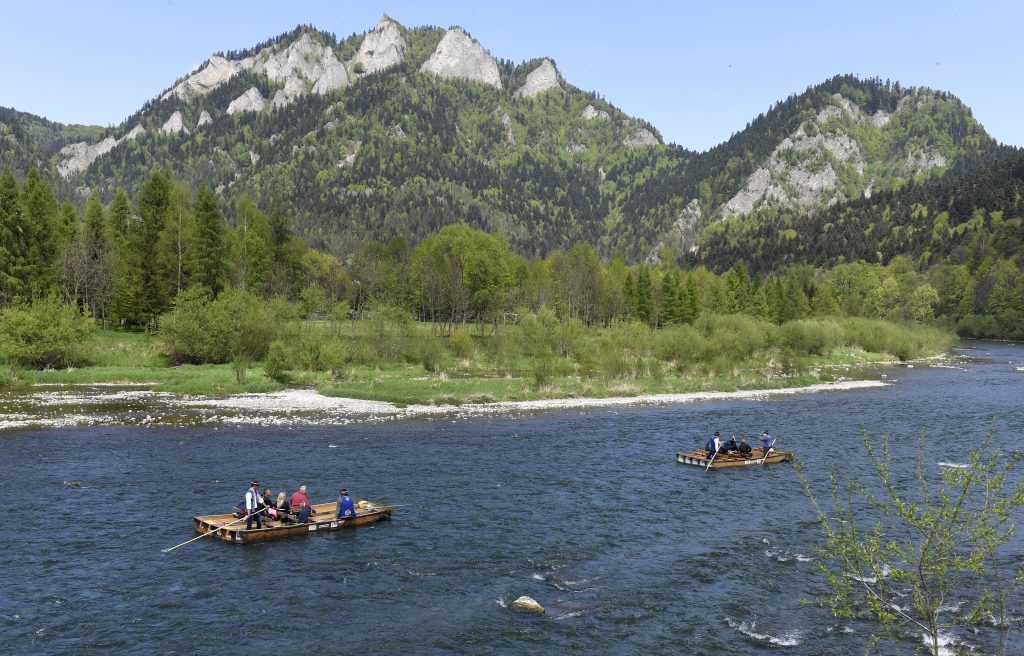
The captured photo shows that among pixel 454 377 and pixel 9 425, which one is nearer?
pixel 9 425

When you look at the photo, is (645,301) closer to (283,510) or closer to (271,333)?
(271,333)

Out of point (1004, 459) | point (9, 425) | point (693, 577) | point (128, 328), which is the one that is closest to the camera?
point (693, 577)

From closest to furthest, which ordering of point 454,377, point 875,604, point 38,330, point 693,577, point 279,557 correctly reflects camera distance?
point 875,604, point 693,577, point 279,557, point 38,330, point 454,377

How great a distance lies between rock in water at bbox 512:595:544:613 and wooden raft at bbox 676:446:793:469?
2511 centimetres

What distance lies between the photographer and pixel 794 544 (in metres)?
33.8

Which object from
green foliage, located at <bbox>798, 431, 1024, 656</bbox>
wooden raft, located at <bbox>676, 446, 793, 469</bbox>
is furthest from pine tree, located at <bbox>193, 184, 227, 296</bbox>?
green foliage, located at <bbox>798, 431, 1024, 656</bbox>

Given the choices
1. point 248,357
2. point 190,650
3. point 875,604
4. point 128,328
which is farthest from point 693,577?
point 128,328

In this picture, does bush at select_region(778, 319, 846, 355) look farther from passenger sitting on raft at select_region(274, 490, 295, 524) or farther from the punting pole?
passenger sitting on raft at select_region(274, 490, 295, 524)

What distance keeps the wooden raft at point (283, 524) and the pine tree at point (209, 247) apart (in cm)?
7862

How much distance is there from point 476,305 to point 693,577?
411ft

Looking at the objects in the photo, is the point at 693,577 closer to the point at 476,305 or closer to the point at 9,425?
the point at 9,425

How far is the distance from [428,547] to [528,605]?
298 inches

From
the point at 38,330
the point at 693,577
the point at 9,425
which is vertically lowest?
the point at 693,577

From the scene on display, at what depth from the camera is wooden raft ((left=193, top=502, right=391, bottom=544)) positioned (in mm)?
33031
